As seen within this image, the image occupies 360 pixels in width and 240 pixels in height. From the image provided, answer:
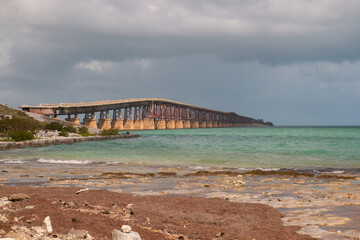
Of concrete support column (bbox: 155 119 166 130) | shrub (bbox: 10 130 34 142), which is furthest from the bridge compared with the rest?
shrub (bbox: 10 130 34 142)

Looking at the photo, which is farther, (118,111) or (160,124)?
(160,124)

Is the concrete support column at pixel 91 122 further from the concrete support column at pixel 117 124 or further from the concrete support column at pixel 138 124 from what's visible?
the concrete support column at pixel 138 124

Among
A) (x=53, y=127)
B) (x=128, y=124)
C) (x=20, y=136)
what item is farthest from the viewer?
(x=128, y=124)

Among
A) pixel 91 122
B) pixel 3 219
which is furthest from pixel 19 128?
pixel 91 122

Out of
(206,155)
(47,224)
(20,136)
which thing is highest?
(20,136)

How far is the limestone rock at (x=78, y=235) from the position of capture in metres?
7.44

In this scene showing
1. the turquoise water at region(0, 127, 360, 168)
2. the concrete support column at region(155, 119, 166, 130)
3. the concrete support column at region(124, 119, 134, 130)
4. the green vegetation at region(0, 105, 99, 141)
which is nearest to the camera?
the turquoise water at region(0, 127, 360, 168)

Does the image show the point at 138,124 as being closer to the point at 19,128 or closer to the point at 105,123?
the point at 105,123

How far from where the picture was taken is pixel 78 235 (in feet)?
24.7

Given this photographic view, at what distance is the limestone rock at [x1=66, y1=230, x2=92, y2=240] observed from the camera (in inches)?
293

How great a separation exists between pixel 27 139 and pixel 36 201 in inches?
1877

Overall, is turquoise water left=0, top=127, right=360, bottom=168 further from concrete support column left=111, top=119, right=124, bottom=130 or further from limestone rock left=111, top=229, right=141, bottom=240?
concrete support column left=111, top=119, right=124, bottom=130

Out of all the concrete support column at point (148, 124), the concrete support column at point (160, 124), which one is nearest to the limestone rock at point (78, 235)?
the concrete support column at point (148, 124)

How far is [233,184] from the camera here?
1656 cm
